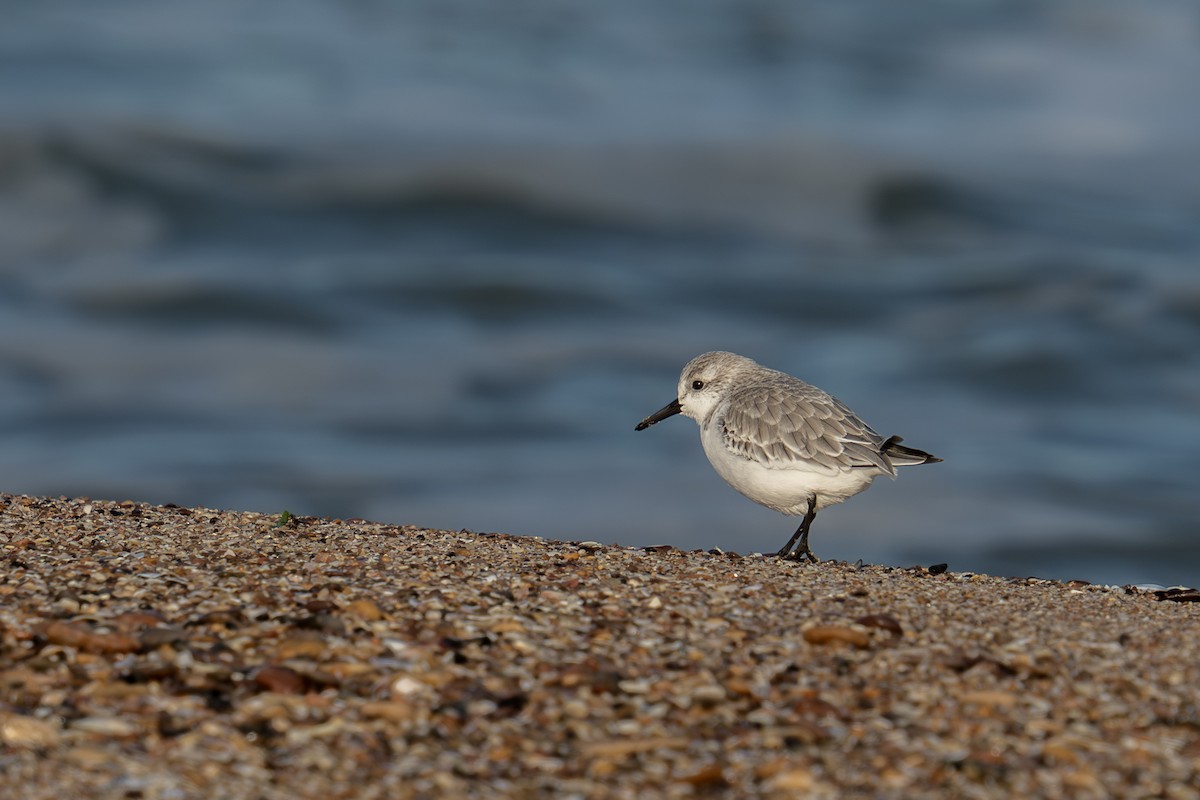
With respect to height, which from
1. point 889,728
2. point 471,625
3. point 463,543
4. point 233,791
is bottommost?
point 233,791

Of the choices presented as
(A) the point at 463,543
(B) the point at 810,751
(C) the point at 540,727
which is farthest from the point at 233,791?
(A) the point at 463,543

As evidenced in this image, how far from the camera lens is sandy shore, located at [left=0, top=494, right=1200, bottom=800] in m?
3.25

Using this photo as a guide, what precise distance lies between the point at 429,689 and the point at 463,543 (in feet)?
7.86

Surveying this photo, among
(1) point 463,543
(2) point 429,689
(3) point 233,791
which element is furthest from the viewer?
(1) point 463,543

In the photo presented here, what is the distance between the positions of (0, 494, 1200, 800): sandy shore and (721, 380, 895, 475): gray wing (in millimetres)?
1617

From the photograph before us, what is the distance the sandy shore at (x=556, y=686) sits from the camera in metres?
3.25

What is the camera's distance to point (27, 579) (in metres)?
4.64

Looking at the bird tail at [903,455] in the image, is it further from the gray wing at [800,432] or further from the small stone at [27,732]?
the small stone at [27,732]

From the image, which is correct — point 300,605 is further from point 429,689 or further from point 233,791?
point 233,791

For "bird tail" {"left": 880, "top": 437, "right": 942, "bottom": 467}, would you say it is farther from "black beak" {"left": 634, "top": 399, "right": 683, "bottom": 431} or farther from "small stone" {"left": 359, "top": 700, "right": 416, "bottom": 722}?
"small stone" {"left": 359, "top": 700, "right": 416, "bottom": 722}

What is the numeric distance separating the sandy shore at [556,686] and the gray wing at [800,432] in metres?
1.62

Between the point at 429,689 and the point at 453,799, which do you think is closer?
the point at 453,799

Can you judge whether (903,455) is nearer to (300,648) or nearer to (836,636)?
(836,636)

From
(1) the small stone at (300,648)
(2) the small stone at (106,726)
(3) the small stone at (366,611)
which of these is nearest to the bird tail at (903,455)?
(3) the small stone at (366,611)
